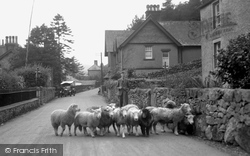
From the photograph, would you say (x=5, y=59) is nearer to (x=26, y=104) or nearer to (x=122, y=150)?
(x=26, y=104)

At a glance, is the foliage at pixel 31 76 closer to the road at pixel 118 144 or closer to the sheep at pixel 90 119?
the road at pixel 118 144

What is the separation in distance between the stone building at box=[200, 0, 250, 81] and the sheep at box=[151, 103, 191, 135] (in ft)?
32.4

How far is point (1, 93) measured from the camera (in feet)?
53.1

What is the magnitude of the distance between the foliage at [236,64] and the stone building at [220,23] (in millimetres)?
10244

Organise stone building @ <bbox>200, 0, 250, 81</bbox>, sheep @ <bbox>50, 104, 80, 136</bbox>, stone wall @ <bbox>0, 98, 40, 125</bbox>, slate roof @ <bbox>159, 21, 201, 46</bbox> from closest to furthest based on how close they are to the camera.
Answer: sheep @ <bbox>50, 104, 80, 136</bbox>, stone wall @ <bbox>0, 98, 40, 125</bbox>, stone building @ <bbox>200, 0, 250, 81</bbox>, slate roof @ <bbox>159, 21, 201, 46</bbox>

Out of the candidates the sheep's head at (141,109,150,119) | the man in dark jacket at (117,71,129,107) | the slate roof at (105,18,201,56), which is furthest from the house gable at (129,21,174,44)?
the sheep's head at (141,109,150,119)

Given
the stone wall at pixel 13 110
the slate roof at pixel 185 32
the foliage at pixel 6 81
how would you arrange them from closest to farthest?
the stone wall at pixel 13 110, the foliage at pixel 6 81, the slate roof at pixel 185 32

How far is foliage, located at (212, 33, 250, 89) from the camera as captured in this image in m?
9.25

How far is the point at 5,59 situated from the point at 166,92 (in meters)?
55.7

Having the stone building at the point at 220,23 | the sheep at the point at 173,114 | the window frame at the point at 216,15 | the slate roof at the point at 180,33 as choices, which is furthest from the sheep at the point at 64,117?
the slate roof at the point at 180,33

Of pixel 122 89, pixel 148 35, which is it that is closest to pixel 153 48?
pixel 148 35

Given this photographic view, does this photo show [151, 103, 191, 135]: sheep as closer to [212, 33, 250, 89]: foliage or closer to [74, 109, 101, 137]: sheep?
[212, 33, 250, 89]: foliage

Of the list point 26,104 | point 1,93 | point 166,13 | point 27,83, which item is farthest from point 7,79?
point 166,13

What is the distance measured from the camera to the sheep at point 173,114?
36.4 ft
